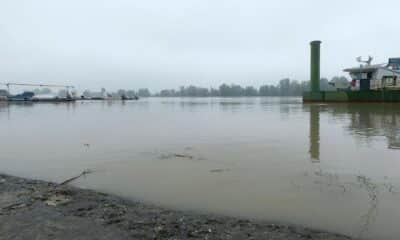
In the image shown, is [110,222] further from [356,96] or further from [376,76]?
[376,76]

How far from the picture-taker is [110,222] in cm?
360

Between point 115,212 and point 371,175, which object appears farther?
point 371,175

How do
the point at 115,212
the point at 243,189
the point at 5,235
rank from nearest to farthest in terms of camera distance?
1. the point at 5,235
2. the point at 115,212
3. the point at 243,189

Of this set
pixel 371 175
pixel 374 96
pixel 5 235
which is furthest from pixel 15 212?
pixel 374 96

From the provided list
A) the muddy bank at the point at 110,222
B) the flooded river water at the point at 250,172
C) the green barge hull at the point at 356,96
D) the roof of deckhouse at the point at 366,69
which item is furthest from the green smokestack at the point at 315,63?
the muddy bank at the point at 110,222

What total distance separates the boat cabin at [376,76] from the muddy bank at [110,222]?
39.0m

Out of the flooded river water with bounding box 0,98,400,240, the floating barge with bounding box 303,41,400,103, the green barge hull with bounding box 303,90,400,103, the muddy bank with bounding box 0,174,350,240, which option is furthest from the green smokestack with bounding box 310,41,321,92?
the muddy bank with bounding box 0,174,350,240

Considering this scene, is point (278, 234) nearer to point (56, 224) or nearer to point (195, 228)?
point (195, 228)

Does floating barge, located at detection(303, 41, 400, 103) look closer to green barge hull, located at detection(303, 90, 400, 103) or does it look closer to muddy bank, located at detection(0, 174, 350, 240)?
green barge hull, located at detection(303, 90, 400, 103)

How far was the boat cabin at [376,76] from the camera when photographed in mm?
36469

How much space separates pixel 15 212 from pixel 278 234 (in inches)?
129

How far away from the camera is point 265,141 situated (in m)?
10.0

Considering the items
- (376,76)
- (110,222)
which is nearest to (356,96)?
(376,76)

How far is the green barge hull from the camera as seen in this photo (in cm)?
3506
